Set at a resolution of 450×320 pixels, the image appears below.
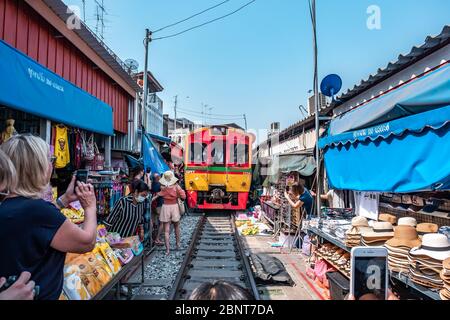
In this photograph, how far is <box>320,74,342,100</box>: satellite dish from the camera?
6.55 metres

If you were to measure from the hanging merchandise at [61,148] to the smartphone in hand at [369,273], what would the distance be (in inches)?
201

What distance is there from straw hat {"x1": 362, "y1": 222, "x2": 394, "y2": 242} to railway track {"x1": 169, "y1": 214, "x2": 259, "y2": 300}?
1.75m

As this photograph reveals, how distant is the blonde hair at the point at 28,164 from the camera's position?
162 cm

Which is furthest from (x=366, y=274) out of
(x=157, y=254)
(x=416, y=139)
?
(x=157, y=254)

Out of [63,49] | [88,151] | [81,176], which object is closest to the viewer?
[81,176]

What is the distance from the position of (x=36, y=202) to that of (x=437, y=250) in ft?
10.8

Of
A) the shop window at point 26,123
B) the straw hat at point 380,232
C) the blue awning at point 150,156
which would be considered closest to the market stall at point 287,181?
the straw hat at point 380,232

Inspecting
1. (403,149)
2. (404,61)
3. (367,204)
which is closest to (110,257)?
(403,149)

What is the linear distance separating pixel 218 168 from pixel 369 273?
9175 millimetres

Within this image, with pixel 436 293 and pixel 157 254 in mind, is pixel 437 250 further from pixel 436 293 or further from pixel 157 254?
pixel 157 254

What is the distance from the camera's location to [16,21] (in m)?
5.08

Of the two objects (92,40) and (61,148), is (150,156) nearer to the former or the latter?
(61,148)

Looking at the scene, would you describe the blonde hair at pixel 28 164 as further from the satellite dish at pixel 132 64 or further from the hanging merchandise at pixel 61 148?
the satellite dish at pixel 132 64

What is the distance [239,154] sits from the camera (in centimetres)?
1162
